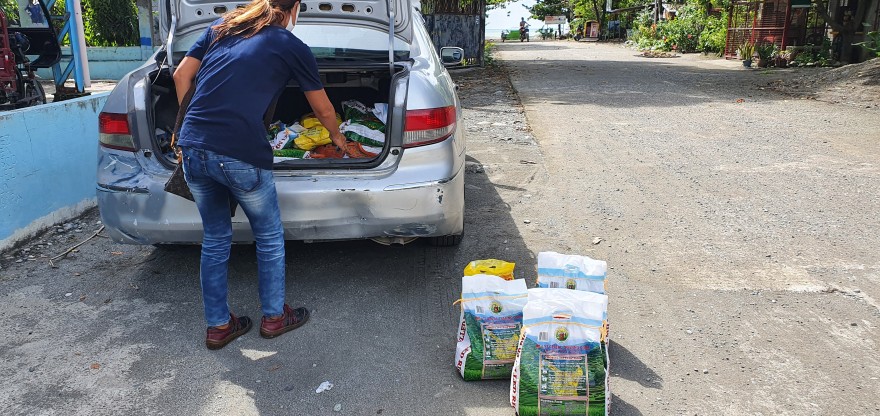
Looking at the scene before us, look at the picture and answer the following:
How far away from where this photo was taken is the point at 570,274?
127 inches

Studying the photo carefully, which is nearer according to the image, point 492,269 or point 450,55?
point 492,269

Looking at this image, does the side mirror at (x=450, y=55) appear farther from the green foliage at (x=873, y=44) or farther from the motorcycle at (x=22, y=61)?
the green foliage at (x=873, y=44)

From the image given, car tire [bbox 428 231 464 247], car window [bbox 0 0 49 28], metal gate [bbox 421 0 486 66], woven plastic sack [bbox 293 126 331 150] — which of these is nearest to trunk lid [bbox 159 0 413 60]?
woven plastic sack [bbox 293 126 331 150]

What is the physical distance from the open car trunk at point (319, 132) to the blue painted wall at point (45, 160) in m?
1.55

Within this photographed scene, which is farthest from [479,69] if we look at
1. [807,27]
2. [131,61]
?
[807,27]

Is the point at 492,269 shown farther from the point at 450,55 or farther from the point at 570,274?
the point at 450,55

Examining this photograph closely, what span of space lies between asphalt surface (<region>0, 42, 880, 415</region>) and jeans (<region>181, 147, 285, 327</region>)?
271mm

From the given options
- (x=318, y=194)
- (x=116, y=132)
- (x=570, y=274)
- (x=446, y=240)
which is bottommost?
(x=446, y=240)

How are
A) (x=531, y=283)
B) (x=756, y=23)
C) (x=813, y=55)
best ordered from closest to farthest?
(x=531, y=283) → (x=813, y=55) → (x=756, y=23)

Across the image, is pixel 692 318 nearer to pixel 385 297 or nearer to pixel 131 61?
pixel 385 297

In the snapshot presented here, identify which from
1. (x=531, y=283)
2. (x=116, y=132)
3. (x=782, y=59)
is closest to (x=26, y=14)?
(x=116, y=132)

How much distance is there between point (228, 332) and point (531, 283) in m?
1.75

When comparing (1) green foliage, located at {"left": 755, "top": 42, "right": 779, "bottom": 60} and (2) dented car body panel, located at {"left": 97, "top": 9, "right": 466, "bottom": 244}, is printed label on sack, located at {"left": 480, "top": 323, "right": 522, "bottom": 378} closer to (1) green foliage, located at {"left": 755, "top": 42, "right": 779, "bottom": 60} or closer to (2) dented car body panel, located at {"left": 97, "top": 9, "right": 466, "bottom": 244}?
(2) dented car body panel, located at {"left": 97, "top": 9, "right": 466, "bottom": 244}

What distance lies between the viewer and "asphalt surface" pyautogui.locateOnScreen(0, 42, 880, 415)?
301 cm
